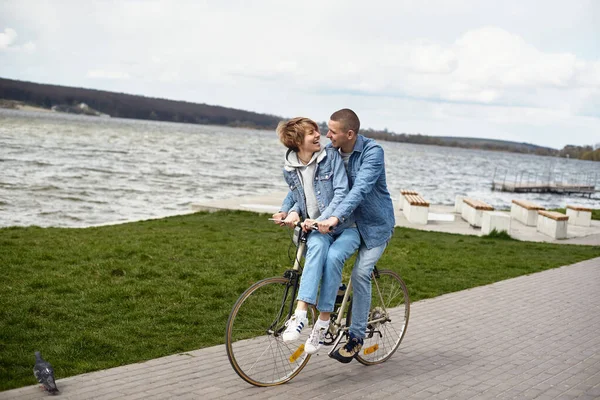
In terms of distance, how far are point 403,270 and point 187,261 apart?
10.4 feet

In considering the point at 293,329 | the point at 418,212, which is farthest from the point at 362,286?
the point at 418,212

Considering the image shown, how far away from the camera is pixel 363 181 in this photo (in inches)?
195

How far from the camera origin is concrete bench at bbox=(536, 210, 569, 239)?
1752 cm

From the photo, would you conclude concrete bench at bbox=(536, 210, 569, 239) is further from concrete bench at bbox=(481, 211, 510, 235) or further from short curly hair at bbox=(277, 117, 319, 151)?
short curly hair at bbox=(277, 117, 319, 151)

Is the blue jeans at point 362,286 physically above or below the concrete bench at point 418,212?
above

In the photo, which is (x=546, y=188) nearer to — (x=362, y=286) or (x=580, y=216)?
(x=580, y=216)

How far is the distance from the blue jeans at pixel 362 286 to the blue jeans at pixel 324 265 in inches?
5.5

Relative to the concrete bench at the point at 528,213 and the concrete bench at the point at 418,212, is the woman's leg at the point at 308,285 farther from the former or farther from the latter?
the concrete bench at the point at 528,213

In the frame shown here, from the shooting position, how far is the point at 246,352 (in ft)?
16.4

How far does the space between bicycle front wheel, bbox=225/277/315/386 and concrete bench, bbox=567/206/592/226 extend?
18001 mm

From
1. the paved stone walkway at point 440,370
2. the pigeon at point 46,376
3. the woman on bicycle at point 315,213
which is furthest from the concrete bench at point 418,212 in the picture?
the pigeon at point 46,376

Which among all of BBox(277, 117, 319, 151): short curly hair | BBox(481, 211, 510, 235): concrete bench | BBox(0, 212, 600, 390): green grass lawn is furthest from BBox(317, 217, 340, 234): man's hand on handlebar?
BBox(481, 211, 510, 235): concrete bench

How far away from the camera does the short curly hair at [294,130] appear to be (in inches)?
193

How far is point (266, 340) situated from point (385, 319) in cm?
124
